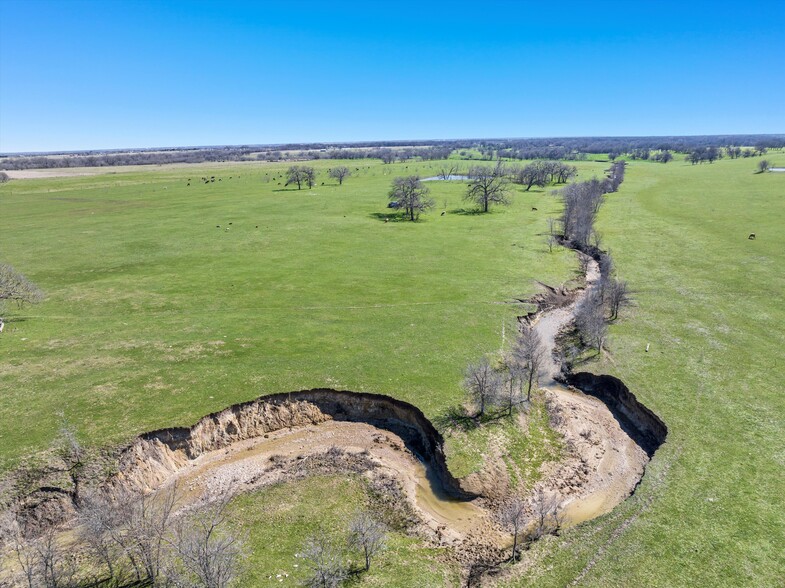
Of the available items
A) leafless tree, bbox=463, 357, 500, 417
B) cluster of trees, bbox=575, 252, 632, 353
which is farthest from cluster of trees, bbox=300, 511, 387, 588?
cluster of trees, bbox=575, 252, 632, 353

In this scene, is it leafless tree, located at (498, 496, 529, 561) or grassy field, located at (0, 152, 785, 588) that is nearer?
grassy field, located at (0, 152, 785, 588)

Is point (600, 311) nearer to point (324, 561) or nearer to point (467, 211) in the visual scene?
point (324, 561)

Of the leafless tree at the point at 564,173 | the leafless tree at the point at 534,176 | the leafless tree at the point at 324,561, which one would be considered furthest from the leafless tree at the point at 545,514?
the leafless tree at the point at 564,173

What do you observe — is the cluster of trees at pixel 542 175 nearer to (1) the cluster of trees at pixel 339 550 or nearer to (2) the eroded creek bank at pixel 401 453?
(2) the eroded creek bank at pixel 401 453

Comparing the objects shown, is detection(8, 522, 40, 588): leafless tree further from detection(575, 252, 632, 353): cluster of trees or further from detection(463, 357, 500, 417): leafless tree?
detection(575, 252, 632, 353): cluster of trees

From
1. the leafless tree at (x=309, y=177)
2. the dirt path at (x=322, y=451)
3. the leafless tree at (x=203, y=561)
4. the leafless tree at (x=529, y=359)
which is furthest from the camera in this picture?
the leafless tree at (x=309, y=177)

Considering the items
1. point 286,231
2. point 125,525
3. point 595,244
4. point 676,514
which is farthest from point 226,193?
point 676,514

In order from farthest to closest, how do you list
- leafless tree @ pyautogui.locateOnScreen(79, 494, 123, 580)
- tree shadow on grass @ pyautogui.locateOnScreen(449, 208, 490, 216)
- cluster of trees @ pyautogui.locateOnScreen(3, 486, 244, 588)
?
1. tree shadow on grass @ pyautogui.locateOnScreen(449, 208, 490, 216)
2. leafless tree @ pyautogui.locateOnScreen(79, 494, 123, 580)
3. cluster of trees @ pyautogui.locateOnScreen(3, 486, 244, 588)
